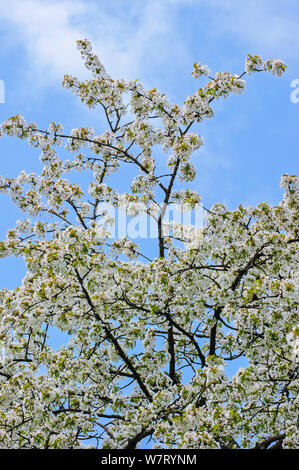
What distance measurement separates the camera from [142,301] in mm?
9797

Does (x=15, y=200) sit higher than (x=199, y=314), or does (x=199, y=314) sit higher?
(x=15, y=200)

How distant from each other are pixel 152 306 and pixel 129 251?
47.5 inches

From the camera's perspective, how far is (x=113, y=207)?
10.4 metres

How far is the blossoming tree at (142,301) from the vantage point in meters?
7.86

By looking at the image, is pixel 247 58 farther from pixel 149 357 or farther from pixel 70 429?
pixel 70 429

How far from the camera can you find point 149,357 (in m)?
9.95

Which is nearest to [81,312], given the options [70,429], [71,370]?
[71,370]

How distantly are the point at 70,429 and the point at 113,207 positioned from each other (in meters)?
4.48

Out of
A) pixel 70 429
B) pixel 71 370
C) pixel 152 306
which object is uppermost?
pixel 152 306

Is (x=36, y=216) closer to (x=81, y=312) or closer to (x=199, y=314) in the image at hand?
(x=81, y=312)

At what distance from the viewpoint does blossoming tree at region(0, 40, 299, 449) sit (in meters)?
7.86
